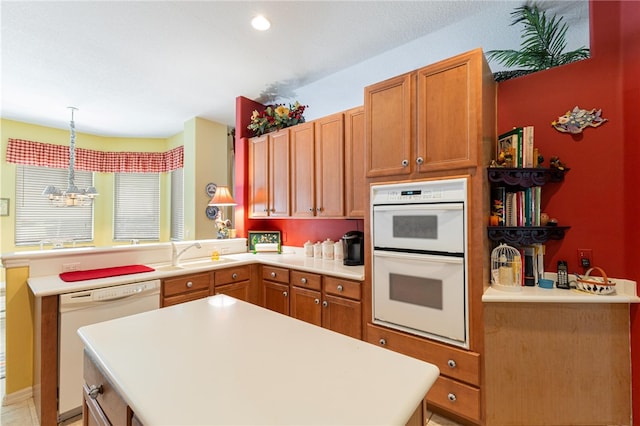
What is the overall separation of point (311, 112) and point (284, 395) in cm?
335

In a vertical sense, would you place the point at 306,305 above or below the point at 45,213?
below

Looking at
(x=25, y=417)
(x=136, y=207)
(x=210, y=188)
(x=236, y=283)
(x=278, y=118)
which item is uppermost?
(x=278, y=118)

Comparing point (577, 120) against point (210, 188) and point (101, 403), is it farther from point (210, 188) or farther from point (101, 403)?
point (210, 188)

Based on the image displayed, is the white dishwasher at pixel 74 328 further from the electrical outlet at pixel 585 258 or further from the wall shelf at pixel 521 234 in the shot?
the electrical outlet at pixel 585 258

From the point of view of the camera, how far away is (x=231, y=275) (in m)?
2.79

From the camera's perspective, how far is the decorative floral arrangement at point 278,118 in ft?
10.8

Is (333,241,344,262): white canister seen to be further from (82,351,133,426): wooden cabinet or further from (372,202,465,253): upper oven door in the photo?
(82,351,133,426): wooden cabinet

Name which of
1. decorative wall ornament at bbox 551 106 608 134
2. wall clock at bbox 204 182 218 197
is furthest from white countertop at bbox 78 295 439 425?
wall clock at bbox 204 182 218 197

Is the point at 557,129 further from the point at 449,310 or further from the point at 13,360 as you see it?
the point at 13,360

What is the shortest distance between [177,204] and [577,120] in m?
5.47

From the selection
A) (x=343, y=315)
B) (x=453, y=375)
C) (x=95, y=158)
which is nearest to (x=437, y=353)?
(x=453, y=375)

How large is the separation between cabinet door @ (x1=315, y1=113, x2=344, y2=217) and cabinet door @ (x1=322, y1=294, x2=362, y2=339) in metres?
0.81

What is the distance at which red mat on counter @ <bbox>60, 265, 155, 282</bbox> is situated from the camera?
2118 mm

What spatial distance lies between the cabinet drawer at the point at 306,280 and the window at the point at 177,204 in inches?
124
